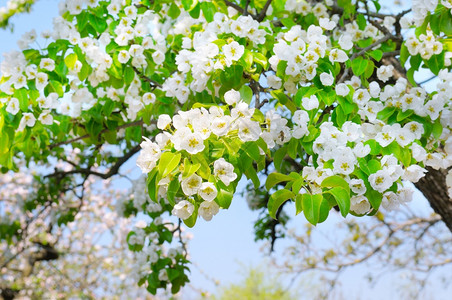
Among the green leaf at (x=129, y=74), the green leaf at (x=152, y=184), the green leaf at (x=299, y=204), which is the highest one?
the green leaf at (x=129, y=74)

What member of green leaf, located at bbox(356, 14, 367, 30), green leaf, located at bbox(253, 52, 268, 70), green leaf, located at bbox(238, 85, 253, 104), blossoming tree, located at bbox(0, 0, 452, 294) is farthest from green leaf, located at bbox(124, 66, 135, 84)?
Result: green leaf, located at bbox(356, 14, 367, 30)

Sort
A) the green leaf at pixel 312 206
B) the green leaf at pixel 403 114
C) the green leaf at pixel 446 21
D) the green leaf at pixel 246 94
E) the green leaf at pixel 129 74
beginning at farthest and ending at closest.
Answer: the green leaf at pixel 129 74 < the green leaf at pixel 446 21 < the green leaf at pixel 403 114 < the green leaf at pixel 246 94 < the green leaf at pixel 312 206

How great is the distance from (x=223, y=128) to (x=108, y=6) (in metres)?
1.24

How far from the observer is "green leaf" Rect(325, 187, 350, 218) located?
1.23m

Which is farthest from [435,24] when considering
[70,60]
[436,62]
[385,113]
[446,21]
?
[70,60]

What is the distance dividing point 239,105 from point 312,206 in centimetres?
33

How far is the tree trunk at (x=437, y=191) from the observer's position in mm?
2537

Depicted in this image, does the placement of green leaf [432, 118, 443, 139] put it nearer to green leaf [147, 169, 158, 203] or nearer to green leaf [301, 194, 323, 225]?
green leaf [301, 194, 323, 225]

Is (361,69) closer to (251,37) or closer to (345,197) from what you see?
(251,37)

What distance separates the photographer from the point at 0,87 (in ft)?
6.84

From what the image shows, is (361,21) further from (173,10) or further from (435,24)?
(173,10)

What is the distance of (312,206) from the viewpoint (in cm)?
124

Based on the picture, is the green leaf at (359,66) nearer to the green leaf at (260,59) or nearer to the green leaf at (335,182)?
the green leaf at (260,59)

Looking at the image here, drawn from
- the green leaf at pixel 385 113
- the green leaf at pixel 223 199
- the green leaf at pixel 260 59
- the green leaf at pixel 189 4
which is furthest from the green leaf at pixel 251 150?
the green leaf at pixel 189 4
